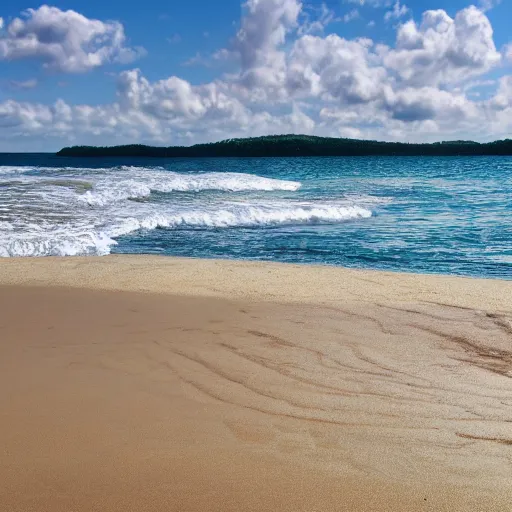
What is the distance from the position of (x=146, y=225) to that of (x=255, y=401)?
1114 centimetres

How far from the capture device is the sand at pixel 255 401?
109 inches

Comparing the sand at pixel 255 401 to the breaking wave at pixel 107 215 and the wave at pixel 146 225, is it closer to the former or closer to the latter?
the wave at pixel 146 225

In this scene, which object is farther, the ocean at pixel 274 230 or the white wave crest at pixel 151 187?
the white wave crest at pixel 151 187

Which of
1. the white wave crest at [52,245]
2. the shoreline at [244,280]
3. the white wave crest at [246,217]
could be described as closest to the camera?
the shoreline at [244,280]

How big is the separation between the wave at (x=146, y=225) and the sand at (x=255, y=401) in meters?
3.79

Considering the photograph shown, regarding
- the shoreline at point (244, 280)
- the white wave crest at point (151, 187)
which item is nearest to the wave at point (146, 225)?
the shoreline at point (244, 280)

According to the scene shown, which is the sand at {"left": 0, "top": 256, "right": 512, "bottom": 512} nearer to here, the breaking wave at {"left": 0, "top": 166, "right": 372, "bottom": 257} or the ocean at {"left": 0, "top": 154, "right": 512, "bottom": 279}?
the ocean at {"left": 0, "top": 154, "right": 512, "bottom": 279}

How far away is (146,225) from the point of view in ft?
47.1

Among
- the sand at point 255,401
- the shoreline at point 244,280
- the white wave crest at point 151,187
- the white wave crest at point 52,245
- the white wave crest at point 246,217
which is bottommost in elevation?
the sand at point 255,401

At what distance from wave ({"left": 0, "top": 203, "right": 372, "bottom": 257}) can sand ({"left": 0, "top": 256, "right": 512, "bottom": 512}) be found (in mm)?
3790

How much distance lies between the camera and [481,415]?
3521 mm

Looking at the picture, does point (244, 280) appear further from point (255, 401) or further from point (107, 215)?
point (107, 215)

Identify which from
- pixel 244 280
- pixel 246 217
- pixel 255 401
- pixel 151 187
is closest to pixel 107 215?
pixel 246 217

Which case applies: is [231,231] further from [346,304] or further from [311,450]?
[311,450]
